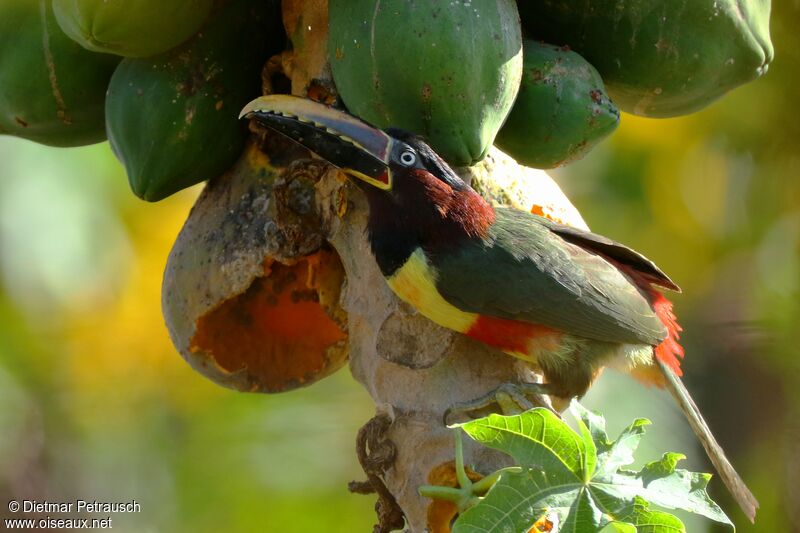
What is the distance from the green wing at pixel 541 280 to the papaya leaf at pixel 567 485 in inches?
23.6

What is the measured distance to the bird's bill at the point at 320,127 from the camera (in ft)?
8.21

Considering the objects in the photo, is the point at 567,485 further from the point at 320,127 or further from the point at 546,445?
the point at 320,127

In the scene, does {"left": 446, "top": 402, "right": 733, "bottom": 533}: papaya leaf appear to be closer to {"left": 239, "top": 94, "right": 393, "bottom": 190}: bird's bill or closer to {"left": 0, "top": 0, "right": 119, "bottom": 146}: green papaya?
{"left": 239, "top": 94, "right": 393, "bottom": 190}: bird's bill

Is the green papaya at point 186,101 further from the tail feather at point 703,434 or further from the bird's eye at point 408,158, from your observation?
the tail feather at point 703,434

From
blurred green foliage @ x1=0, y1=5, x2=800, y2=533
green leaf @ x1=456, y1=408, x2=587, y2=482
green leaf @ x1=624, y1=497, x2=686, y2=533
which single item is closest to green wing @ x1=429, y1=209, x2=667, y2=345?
green leaf @ x1=456, y1=408, x2=587, y2=482

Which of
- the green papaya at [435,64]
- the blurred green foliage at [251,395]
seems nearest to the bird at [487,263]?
the green papaya at [435,64]

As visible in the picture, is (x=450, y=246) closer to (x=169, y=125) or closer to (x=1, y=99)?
(x=169, y=125)

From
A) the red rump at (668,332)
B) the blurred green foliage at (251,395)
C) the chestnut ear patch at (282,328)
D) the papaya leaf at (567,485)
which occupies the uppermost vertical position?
the papaya leaf at (567,485)

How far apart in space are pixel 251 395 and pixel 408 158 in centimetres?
261

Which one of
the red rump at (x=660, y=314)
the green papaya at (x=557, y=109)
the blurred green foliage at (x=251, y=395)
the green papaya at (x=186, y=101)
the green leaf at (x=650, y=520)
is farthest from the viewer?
the blurred green foliage at (x=251, y=395)

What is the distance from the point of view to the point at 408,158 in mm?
2611

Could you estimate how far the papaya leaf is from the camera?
6.72 ft

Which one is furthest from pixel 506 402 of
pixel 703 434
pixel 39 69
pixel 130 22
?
pixel 39 69

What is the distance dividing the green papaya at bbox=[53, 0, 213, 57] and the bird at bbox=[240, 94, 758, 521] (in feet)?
0.77
